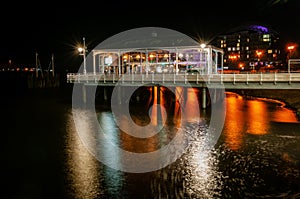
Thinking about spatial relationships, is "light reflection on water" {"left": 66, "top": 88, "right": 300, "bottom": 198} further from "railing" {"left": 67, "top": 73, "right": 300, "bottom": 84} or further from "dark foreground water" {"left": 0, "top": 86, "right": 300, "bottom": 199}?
"railing" {"left": 67, "top": 73, "right": 300, "bottom": 84}

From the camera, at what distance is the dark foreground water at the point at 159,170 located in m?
12.7

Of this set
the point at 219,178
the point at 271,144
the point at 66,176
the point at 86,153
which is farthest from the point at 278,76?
the point at 66,176

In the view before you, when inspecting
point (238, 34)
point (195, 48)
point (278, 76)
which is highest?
point (238, 34)

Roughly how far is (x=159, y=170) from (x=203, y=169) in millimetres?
2152

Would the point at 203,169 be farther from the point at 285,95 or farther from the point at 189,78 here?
the point at 285,95

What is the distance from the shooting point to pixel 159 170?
15.2 metres

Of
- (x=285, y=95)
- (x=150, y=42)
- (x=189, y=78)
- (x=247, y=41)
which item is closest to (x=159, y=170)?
(x=189, y=78)

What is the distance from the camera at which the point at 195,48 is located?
35.5 metres

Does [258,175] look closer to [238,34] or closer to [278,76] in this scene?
[278,76]

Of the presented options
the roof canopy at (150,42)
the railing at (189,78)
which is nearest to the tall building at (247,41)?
the roof canopy at (150,42)

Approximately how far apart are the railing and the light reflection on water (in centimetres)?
533

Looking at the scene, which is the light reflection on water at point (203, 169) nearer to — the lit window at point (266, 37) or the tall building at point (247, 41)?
the tall building at point (247, 41)

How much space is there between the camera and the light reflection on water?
12648mm

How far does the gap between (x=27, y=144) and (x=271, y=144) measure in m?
15.8
